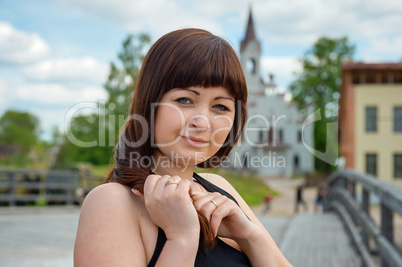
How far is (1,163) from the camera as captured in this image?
28891 mm

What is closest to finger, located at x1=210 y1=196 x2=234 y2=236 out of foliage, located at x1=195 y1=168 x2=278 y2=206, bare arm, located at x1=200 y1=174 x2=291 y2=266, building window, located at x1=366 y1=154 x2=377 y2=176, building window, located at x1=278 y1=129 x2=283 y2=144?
bare arm, located at x1=200 y1=174 x2=291 y2=266

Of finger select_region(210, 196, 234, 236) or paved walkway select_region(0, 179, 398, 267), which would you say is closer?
finger select_region(210, 196, 234, 236)

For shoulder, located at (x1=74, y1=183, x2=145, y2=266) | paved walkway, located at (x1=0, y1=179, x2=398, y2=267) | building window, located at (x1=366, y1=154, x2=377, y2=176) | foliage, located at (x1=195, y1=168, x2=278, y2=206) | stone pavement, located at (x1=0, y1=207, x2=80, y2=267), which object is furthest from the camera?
foliage, located at (x1=195, y1=168, x2=278, y2=206)

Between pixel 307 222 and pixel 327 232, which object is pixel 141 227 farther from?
pixel 307 222

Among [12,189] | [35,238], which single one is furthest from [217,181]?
[12,189]

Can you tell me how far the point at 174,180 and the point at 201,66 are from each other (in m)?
0.32

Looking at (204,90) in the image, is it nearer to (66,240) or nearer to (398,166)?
(66,240)

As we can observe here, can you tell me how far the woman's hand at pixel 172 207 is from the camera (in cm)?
111

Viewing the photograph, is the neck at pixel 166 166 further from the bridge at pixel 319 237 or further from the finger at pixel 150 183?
the bridge at pixel 319 237

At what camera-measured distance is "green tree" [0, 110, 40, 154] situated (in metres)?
70.7

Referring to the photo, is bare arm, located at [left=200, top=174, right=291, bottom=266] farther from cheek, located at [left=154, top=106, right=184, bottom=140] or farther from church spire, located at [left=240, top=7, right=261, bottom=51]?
church spire, located at [left=240, top=7, right=261, bottom=51]

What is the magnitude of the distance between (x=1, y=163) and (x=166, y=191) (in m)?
30.4

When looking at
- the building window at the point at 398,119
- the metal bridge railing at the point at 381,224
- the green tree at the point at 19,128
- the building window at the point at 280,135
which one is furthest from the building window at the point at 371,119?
the green tree at the point at 19,128

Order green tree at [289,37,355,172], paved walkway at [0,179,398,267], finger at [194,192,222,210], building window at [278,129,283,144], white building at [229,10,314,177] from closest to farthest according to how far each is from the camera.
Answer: finger at [194,192,222,210] < paved walkway at [0,179,398,267] < green tree at [289,37,355,172] < white building at [229,10,314,177] < building window at [278,129,283,144]
